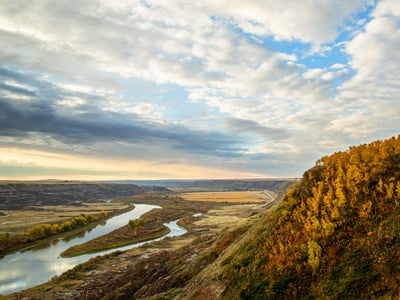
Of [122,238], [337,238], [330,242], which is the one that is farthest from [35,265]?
[337,238]

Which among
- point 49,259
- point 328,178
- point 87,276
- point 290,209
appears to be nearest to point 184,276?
point 290,209

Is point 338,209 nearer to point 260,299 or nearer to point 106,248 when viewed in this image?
point 260,299

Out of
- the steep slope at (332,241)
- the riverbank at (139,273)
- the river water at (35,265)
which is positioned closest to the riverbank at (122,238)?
the river water at (35,265)

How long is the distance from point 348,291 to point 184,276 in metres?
19.8

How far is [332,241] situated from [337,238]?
28 centimetres

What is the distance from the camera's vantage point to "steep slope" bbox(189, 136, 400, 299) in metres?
11.7

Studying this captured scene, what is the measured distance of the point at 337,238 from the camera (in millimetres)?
13992

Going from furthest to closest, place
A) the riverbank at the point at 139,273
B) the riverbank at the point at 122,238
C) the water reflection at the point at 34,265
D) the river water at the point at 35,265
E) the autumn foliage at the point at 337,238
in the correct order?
1. the riverbank at the point at 122,238
2. the water reflection at the point at 34,265
3. the river water at the point at 35,265
4. the riverbank at the point at 139,273
5. the autumn foliage at the point at 337,238

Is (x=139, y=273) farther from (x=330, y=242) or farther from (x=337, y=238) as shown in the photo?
(x=337, y=238)

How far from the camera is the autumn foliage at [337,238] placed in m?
11.7

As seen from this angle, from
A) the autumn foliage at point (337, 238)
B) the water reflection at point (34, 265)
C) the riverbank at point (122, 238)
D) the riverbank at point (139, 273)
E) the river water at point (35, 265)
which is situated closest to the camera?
the autumn foliage at point (337, 238)

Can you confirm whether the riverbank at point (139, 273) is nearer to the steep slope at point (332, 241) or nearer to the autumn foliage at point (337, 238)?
the steep slope at point (332, 241)

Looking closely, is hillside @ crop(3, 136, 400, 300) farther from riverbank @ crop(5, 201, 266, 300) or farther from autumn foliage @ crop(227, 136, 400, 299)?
riverbank @ crop(5, 201, 266, 300)

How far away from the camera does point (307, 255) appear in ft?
45.8
